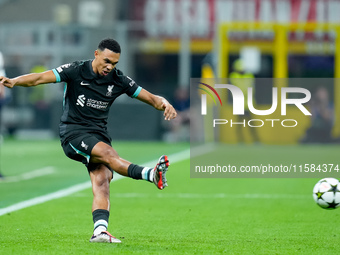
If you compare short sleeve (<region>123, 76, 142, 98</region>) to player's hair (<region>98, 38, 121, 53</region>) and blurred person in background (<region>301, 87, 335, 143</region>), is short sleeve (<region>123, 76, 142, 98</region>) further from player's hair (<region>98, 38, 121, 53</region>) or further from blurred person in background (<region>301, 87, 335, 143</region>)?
blurred person in background (<region>301, 87, 335, 143</region>)

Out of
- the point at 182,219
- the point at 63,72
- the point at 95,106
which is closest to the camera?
the point at 63,72

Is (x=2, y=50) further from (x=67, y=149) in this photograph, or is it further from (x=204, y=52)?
(x=67, y=149)

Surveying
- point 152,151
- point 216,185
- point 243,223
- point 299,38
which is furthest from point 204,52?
point 243,223

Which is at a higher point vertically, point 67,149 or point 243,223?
point 67,149

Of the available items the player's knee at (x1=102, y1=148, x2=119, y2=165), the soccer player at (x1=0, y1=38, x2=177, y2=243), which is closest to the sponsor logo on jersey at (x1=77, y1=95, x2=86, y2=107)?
the soccer player at (x1=0, y1=38, x2=177, y2=243)

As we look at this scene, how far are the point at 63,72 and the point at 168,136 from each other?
1740 centimetres

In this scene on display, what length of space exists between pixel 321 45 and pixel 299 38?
735 millimetres

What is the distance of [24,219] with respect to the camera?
8.61 m

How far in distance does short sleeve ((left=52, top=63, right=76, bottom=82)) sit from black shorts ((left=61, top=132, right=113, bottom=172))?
0.52 m

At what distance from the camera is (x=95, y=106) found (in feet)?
24.4

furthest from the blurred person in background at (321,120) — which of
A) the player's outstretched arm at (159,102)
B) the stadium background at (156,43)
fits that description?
the player's outstretched arm at (159,102)

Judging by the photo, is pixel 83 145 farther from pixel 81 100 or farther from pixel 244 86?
pixel 244 86

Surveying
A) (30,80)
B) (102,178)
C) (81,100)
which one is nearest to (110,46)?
(81,100)

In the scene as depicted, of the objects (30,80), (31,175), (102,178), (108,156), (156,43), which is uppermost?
(30,80)
